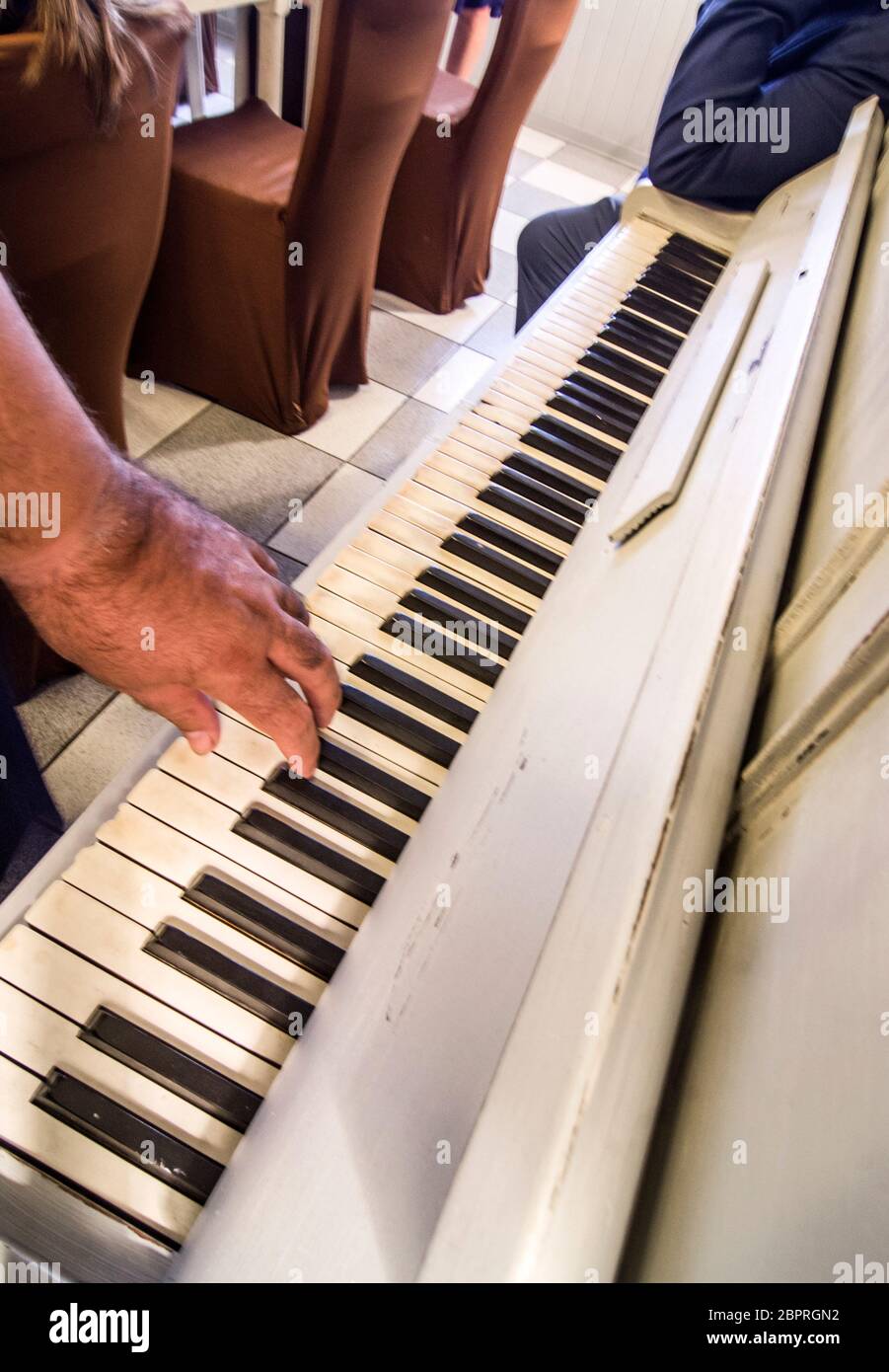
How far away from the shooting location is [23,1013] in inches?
29.0

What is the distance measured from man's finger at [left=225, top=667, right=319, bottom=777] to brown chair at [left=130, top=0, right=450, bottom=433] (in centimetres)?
171

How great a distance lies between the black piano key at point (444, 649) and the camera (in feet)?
3.75

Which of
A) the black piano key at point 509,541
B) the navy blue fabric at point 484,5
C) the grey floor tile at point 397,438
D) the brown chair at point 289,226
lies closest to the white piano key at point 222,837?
the black piano key at point 509,541

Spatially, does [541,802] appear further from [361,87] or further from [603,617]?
[361,87]

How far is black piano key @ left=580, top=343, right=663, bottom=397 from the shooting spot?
1.71 m

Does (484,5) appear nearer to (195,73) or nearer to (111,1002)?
(195,73)

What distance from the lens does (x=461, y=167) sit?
304cm

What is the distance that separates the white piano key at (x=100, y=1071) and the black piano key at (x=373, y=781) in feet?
1.21

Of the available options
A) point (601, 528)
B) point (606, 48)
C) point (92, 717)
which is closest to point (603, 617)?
point (601, 528)

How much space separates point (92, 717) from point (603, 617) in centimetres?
125

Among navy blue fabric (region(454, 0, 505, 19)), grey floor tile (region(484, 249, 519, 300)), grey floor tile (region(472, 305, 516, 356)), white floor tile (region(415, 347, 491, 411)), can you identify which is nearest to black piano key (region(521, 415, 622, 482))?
white floor tile (region(415, 347, 491, 411))

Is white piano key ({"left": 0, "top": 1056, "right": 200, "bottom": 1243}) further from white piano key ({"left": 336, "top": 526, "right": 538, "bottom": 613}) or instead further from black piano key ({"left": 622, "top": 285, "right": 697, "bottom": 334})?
black piano key ({"left": 622, "top": 285, "right": 697, "bottom": 334})

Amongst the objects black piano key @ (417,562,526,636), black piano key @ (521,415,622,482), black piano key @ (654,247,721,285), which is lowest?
black piano key @ (417,562,526,636)

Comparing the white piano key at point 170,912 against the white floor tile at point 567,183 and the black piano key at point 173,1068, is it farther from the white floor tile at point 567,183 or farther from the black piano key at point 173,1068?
the white floor tile at point 567,183
